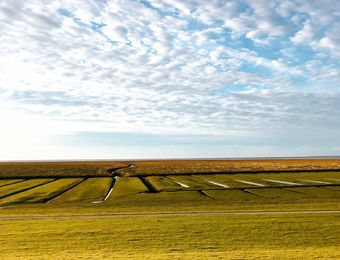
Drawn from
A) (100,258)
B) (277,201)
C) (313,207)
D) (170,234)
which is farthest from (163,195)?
(100,258)

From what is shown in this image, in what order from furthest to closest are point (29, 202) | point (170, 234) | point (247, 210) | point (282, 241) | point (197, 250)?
point (29, 202) < point (247, 210) < point (170, 234) < point (282, 241) < point (197, 250)

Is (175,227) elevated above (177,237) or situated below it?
above

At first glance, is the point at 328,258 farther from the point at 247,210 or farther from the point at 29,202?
the point at 29,202

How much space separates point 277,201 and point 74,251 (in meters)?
27.7

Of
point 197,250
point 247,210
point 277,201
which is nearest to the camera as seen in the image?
point 197,250

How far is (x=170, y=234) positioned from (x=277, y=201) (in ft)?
69.1

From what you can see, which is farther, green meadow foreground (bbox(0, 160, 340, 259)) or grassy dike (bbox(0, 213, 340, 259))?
green meadow foreground (bbox(0, 160, 340, 259))

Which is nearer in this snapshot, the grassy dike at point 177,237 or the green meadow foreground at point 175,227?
the grassy dike at point 177,237

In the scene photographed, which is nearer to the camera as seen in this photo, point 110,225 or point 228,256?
point 228,256

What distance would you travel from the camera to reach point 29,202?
48.0 m

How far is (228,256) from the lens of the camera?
1995 cm

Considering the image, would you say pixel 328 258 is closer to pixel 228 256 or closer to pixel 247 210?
pixel 228 256

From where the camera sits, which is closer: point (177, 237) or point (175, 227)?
point (177, 237)

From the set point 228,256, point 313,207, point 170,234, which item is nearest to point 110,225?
point 170,234
